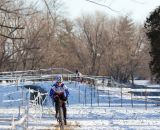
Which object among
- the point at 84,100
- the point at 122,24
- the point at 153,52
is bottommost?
the point at 84,100

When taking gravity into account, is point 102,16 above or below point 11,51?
above

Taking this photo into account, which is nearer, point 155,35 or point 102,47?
point 155,35

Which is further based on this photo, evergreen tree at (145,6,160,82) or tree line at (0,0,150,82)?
tree line at (0,0,150,82)

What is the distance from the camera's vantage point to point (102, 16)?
91562mm

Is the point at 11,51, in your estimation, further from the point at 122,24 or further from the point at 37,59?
the point at 122,24

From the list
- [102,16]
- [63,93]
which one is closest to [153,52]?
Result: [63,93]

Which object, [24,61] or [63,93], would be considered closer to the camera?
[63,93]

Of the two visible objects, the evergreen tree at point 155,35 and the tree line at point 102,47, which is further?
the tree line at point 102,47

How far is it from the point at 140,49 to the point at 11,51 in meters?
32.4

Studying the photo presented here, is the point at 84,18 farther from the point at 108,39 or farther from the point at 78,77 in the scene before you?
the point at 78,77

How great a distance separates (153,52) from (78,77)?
9.15 meters

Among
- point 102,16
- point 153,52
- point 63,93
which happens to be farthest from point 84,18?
point 63,93

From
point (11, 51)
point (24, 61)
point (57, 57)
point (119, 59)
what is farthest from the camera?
point (119, 59)

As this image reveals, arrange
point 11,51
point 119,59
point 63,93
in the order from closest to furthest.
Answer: point 63,93 < point 11,51 < point 119,59
